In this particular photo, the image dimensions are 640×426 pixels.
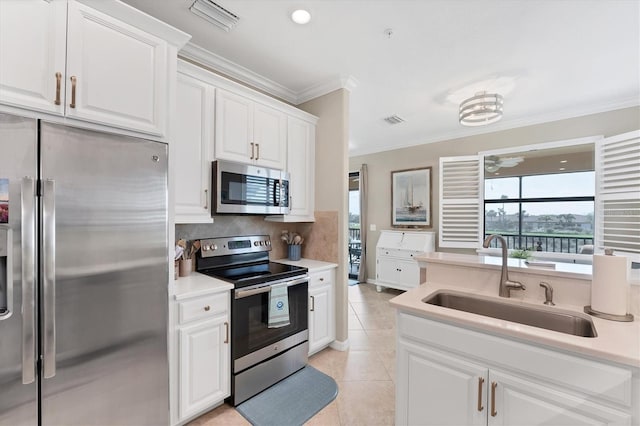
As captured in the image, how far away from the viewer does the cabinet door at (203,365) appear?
1.76 metres

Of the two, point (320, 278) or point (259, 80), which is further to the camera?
point (259, 80)

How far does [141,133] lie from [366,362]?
2.63 m

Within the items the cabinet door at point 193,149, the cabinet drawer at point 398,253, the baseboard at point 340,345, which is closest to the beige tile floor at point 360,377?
the baseboard at point 340,345

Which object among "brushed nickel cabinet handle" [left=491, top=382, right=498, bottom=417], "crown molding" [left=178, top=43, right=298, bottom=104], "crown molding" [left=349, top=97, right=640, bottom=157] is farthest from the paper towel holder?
"crown molding" [left=349, top=97, right=640, bottom=157]

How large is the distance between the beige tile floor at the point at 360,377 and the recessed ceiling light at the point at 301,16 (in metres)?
2.81

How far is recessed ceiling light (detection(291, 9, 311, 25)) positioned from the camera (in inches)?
75.1

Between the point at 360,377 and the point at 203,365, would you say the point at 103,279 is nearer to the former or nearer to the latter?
the point at 203,365

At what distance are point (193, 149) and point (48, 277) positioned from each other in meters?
1.17

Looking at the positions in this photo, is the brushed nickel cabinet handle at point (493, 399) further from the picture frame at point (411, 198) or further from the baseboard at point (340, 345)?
the picture frame at point (411, 198)

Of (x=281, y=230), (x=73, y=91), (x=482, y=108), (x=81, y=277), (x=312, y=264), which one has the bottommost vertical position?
(x=312, y=264)

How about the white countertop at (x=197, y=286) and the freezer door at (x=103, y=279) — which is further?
the white countertop at (x=197, y=286)

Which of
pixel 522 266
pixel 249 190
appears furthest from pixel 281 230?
pixel 522 266

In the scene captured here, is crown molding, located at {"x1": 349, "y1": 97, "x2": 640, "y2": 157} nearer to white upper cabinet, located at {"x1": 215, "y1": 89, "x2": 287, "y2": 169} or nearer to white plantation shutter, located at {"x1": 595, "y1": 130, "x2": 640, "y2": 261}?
white plantation shutter, located at {"x1": 595, "y1": 130, "x2": 640, "y2": 261}

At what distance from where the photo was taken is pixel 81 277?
4.46 ft
